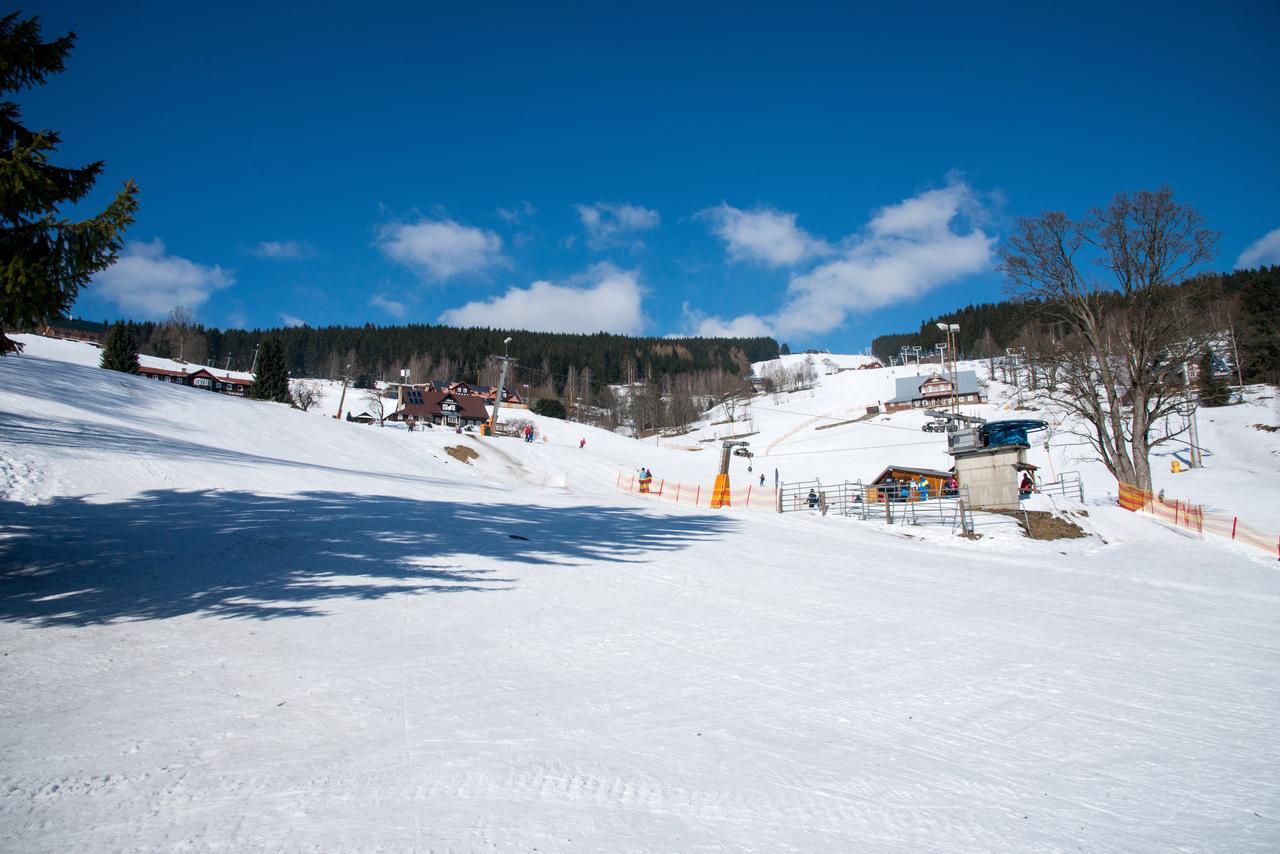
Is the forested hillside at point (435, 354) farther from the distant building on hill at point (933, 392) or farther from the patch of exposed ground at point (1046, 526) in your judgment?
the patch of exposed ground at point (1046, 526)

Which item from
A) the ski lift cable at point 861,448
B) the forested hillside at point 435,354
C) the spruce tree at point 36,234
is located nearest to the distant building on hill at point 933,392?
the ski lift cable at point 861,448

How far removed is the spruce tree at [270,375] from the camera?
6556 cm

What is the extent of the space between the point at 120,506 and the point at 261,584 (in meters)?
7.52

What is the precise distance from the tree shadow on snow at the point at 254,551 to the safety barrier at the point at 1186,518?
17.3 m

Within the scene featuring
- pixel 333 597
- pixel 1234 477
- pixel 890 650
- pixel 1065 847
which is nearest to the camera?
pixel 1065 847

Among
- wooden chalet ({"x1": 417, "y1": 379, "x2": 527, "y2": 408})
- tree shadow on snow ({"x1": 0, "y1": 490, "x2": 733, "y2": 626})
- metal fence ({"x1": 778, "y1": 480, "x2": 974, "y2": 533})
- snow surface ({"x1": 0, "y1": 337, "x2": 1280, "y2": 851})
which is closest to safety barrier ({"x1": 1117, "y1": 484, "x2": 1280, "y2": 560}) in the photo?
metal fence ({"x1": 778, "y1": 480, "x2": 974, "y2": 533})

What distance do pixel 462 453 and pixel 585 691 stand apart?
3713 centimetres

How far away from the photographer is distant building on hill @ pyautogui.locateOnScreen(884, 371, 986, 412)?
3925 inches

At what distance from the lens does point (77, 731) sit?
4.26 metres

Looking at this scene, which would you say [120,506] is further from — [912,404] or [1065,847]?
[912,404]

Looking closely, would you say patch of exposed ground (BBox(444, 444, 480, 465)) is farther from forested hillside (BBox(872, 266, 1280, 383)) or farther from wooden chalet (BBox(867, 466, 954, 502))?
forested hillside (BBox(872, 266, 1280, 383))

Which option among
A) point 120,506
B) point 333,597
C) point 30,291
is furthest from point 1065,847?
point 120,506

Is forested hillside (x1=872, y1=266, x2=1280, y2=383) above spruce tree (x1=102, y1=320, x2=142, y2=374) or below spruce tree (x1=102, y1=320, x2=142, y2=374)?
above

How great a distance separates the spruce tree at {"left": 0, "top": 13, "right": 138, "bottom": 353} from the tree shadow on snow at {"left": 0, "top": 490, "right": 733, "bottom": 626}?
3266 millimetres
